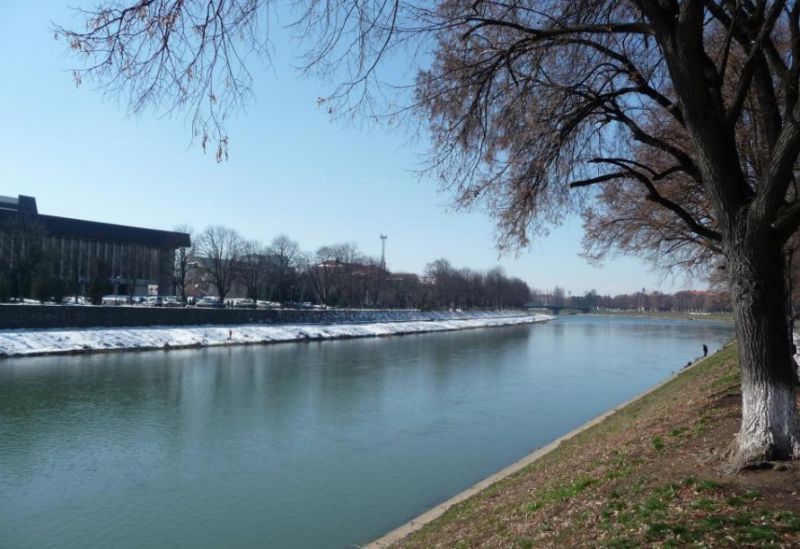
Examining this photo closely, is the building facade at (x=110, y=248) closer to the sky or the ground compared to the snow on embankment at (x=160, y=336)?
closer to the sky

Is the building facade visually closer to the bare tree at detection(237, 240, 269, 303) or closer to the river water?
the bare tree at detection(237, 240, 269, 303)

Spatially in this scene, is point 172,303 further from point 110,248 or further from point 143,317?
point 110,248

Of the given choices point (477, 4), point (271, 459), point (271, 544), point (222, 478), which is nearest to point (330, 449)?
point (271, 459)

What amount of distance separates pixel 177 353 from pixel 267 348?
7614mm

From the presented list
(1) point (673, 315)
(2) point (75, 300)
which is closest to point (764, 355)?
(2) point (75, 300)

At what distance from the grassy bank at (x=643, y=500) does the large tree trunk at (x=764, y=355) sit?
14.4 inches

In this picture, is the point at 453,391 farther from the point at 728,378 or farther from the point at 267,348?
the point at 267,348

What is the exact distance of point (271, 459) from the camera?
14.6m

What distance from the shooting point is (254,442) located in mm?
16203

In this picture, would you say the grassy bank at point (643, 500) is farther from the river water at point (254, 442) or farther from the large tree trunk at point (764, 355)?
the river water at point (254, 442)

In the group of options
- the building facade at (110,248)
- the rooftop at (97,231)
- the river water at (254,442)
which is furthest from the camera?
the rooftop at (97,231)

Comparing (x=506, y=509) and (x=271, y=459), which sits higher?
(x=506, y=509)

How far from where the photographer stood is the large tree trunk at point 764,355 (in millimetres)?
6090

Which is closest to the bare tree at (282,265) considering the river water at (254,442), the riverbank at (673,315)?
the river water at (254,442)
